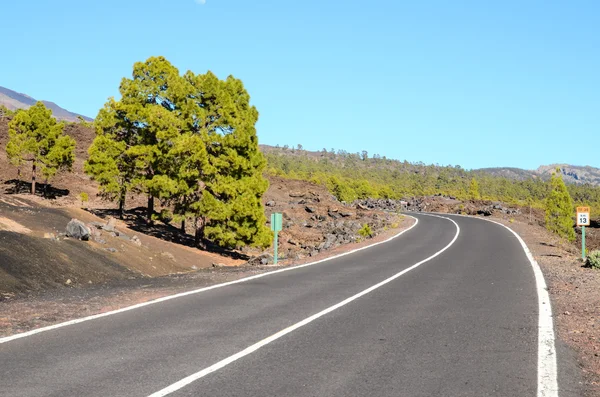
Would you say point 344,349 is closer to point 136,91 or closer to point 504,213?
point 136,91

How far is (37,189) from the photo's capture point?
2106 inches

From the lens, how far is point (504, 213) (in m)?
71.8

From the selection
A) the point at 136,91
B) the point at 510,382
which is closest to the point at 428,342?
the point at 510,382

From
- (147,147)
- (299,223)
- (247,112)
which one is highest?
(247,112)

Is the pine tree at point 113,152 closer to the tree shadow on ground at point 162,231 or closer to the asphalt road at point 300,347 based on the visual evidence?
the tree shadow on ground at point 162,231

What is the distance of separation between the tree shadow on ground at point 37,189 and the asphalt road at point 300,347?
42.9 meters

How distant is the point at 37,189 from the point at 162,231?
73.8 feet

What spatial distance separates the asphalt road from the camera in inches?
225

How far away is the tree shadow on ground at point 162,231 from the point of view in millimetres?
34469

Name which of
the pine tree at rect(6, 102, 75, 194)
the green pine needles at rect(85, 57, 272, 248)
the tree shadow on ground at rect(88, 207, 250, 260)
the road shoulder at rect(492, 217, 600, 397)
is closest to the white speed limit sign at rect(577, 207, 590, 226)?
the road shoulder at rect(492, 217, 600, 397)

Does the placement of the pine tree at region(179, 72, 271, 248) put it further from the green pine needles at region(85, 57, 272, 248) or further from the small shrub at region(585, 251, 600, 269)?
the small shrub at region(585, 251, 600, 269)

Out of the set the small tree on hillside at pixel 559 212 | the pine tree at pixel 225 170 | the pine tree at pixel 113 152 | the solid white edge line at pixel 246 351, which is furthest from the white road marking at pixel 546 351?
the small tree on hillside at pixel 559 212

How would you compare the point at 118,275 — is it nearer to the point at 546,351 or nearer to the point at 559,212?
the point at 546,351

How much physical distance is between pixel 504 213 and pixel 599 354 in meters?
68.0
